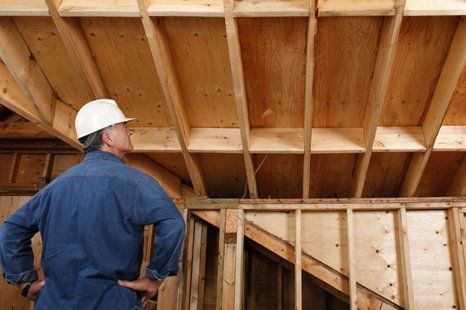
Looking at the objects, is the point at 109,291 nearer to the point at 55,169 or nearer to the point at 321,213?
the point at 321,213

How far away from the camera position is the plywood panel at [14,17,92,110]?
109 inches

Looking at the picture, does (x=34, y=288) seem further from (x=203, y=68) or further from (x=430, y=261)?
(x=430, y=261)

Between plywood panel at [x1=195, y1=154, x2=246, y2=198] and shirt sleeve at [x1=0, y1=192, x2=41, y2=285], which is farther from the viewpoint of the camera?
plywood panel at [x1=195, y1=154, x2=246, y2=198]

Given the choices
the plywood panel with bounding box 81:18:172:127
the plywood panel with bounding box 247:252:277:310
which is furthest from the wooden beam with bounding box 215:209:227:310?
the plywood panel with bounding box 81:18:172:127

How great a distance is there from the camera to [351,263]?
337 centimetres

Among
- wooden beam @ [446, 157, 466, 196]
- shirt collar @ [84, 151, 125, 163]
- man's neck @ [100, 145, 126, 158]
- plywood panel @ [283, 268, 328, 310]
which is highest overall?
wooden beam @ [446, 157, 466, 196]

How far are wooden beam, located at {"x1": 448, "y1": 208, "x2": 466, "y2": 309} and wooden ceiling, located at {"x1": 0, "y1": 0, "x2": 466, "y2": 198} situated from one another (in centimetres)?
31

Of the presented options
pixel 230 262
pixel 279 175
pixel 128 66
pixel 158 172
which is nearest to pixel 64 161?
pixel 158 172

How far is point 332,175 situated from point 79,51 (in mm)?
2147

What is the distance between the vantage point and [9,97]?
2854 millimetres

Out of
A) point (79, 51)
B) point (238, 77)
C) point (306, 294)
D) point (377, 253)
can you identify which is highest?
point (79, 51)

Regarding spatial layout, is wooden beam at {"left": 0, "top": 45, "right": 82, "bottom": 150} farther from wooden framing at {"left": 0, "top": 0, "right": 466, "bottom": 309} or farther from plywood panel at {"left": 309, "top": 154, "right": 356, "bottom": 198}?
plywood panel at {"left": 309, "top": 154, "right": 356, "bottom": 198}

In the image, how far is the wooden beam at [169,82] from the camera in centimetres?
260

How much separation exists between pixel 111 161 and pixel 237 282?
2024 mm
